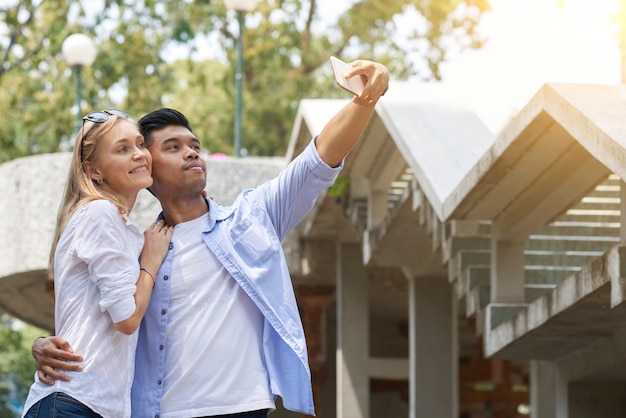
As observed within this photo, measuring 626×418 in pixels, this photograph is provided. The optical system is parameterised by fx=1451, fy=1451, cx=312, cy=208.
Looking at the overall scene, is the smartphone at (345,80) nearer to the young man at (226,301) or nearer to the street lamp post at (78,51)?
the young man at (226,301)

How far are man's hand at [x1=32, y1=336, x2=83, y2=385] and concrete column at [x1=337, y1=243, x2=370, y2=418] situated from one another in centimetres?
1114

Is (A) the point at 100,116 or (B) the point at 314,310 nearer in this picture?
(A) the point at 100,116

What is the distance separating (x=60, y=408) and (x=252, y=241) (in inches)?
30.2

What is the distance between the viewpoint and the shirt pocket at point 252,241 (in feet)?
13.9

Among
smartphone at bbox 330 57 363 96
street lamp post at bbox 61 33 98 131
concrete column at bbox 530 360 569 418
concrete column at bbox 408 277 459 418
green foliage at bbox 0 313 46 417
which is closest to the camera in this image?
smartphone at bbox 330 57 363 96

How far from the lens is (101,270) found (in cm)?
395

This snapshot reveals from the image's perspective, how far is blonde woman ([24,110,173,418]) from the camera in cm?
394

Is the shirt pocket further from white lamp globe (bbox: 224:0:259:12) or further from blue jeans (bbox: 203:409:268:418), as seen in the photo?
white lamp globe (bbox: 224:0:259:12)

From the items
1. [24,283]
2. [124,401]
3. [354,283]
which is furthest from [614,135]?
[24,283]

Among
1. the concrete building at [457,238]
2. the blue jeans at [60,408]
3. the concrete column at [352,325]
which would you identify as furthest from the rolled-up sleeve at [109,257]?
the concrete column at [352,325]

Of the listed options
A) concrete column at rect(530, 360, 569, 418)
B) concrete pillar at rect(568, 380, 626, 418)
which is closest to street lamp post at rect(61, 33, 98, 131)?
concrete column at rect(530, 360, 569, 418)

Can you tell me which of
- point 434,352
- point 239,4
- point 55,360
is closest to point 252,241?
point 55,360

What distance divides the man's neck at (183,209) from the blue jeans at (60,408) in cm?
71

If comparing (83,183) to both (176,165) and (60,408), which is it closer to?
(176,165)
